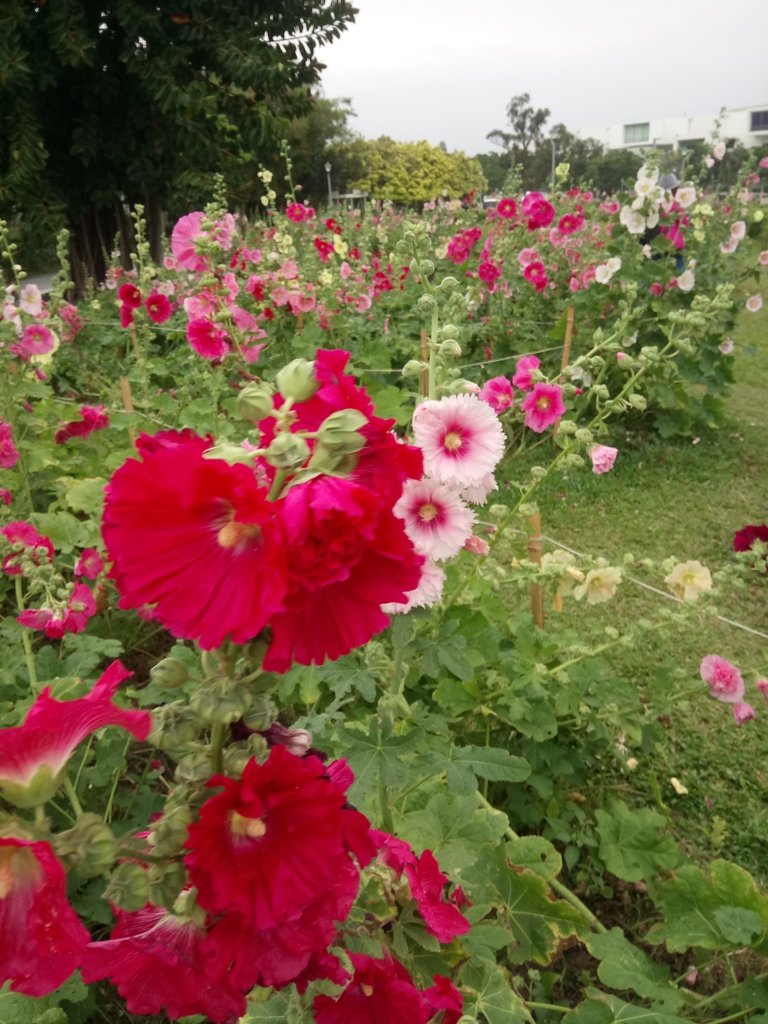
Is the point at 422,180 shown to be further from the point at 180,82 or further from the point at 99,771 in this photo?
the point at 99,771

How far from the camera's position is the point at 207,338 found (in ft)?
8.26

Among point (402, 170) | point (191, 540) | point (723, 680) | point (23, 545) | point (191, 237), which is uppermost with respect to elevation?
point (402, 170)

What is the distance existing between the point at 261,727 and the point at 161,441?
267 millimetres

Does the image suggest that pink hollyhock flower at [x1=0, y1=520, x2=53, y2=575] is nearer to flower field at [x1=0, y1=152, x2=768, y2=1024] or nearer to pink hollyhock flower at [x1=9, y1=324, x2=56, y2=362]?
flower field at [x1=0, y1=152, x2=768, y2=1024]

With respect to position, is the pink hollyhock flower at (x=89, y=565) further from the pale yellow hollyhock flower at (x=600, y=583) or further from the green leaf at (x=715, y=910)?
the green leaf at (x=715, y=910)

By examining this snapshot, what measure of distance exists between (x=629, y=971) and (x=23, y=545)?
1674mm

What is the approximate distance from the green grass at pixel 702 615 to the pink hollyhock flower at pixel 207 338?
4.57 feet

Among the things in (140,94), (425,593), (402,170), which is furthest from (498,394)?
(402,170)

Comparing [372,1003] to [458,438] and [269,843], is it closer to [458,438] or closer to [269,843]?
[269,843]

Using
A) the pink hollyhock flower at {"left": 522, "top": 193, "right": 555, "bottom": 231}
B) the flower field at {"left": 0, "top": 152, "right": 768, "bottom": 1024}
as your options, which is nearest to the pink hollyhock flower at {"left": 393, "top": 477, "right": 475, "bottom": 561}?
the flower field at {"left": 0, "top": 152, "right": 768, "bottom": 1024}

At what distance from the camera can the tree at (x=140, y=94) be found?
8.30 metres

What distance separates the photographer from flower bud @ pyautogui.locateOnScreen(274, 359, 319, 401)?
65 centimetres

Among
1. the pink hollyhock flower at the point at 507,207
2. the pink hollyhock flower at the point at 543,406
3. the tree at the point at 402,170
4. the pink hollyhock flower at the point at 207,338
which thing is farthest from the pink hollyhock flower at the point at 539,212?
the tree at the point at 402,170

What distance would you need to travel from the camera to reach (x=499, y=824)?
1.51m
